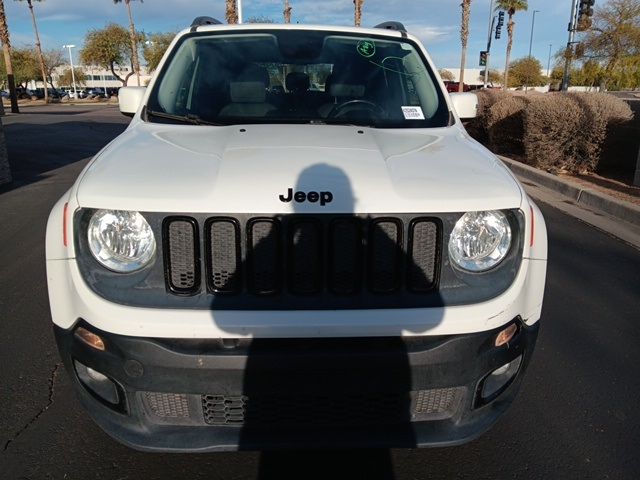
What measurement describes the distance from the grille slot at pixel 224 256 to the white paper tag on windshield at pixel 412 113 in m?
1.64

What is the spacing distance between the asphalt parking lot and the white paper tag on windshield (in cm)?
173

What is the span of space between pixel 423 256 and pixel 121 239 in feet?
3.83

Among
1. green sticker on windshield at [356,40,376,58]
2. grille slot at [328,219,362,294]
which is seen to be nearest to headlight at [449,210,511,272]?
grille slot at [328,219,362,294]

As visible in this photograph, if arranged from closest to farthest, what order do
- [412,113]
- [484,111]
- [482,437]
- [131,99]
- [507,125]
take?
[482,437] < [412,113] < [131,99] < [507,125] < [484,111]

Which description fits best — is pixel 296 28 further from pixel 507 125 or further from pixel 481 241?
pixel 507 125

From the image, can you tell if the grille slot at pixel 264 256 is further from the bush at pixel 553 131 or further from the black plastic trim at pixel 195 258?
the bush at pixel 553 131

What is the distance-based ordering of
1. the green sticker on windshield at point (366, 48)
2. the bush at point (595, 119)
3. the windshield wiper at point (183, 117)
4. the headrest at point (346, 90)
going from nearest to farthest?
the windshield wiper at point (183, 117)
the headrest at point (346, 90)
the green sticker on windshield at point (366, 48)
the bush at point (595, 119)

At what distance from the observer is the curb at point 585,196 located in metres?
7.37

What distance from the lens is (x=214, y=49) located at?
364cm

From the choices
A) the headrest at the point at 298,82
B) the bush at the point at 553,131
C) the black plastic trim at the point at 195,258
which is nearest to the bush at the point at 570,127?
the bush at the point at 553,131

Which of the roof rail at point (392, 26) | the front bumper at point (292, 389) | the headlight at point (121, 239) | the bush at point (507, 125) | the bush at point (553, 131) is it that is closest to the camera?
the front bumper at point (292, 389)

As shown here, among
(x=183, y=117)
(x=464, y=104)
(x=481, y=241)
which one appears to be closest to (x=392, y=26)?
(x=464, y=104)

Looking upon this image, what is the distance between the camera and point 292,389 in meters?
2.01

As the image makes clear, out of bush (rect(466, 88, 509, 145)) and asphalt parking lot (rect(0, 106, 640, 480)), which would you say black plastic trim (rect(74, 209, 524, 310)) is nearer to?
asphalt parking lot (rect(0, 106, 640, 480))
